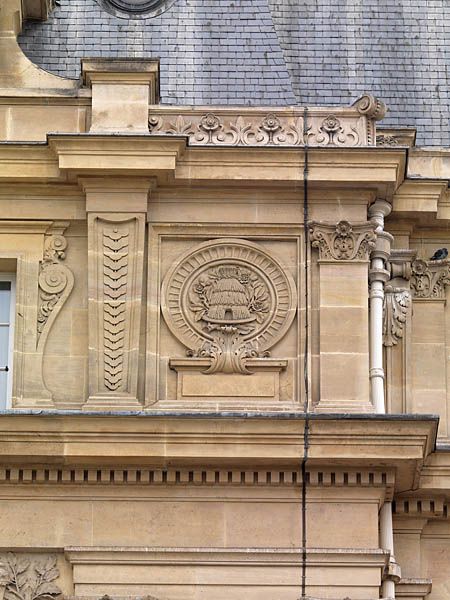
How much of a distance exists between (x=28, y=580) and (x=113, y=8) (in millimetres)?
8338

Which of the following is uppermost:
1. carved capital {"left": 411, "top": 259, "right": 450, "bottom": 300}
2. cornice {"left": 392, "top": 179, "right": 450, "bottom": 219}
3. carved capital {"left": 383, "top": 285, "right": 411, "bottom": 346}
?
cornice {"left": 392, "top": 179, "right": 450, "bottom": 219}

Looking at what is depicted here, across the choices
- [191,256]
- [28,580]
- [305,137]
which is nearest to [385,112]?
[305,137]

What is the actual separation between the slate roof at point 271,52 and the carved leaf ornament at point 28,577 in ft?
21.3

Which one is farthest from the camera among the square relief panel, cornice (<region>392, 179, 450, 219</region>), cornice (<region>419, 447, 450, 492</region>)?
cornice (<region>392, 179, 450, 219</region>)

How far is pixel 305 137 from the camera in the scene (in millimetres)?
30422

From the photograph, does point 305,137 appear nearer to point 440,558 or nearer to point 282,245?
point 282,245

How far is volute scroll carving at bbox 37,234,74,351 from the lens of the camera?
2998cm

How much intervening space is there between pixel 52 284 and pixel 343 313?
11.6 feet

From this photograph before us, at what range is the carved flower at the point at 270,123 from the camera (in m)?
30.4

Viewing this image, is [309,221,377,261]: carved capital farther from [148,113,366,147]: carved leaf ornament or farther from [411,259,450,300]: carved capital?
[411,259,450,300]: carved capital

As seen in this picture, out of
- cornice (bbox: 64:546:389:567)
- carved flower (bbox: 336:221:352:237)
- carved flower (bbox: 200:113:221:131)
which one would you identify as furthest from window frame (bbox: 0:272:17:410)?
carved flower (bbox: 336:221:352:237)

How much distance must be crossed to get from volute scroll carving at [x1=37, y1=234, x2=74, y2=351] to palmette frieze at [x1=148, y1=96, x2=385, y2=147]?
1.87 meters

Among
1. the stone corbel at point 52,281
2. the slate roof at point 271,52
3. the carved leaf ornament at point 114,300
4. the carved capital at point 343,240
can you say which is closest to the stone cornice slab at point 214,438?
the carved leaf ornament at point 114,300

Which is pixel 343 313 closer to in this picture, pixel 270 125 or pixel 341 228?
pixel 341 228
